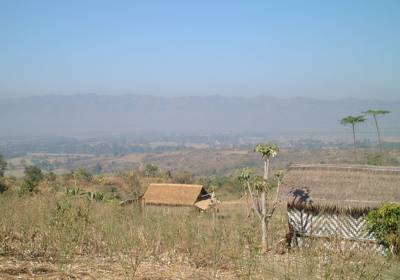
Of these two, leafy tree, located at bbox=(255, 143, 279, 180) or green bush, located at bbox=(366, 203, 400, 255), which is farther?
leafy tree, located at bbox=(255, 143, 279, 180)

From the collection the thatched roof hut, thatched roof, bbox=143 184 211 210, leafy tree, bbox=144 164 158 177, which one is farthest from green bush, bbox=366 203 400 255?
leafy tree, bbox=144 164 158 177

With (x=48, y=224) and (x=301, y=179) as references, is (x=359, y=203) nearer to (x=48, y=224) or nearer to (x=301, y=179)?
(x=301, y=179)

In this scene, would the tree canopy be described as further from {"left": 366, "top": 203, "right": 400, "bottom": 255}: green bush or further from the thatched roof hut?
{"left": 366, "top": 203, "right": 400, "bottom": 255}: green bush

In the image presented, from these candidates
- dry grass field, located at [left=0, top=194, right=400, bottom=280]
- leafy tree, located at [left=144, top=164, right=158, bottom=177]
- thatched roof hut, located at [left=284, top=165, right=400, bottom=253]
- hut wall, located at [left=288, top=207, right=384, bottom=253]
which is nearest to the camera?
dry grass field, located at [left=0, top=194, right=400, bottom=280]

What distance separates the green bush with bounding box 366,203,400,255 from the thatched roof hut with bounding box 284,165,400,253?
2.13ft

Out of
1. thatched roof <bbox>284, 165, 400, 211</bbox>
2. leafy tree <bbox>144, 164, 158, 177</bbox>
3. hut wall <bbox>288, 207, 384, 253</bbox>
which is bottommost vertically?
leafy tree <bbox>144, 164, 158, 177</bbox>

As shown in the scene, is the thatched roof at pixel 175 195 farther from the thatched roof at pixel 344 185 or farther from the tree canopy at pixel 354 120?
the thatched roof at pixel 344 185

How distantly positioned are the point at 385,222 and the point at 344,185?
7.64 ft

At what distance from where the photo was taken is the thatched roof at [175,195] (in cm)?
2072

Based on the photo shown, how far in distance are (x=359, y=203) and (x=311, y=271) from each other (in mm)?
8124

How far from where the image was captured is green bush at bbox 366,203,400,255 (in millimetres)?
10170

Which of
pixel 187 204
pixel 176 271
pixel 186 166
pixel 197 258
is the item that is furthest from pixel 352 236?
pixel 186 166

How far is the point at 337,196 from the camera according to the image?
12352 millimetres

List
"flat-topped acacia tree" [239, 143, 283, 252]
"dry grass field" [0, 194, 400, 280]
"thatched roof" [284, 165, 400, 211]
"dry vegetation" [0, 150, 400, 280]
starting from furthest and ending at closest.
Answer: "thatched roof" [284, 165, 400, 211], "flat-topped acacia tree" [239, 143, 283, 252], "dry grass field" [0, 194, 400, 280], "dry vegetation" [0, 150, 400, 280]
